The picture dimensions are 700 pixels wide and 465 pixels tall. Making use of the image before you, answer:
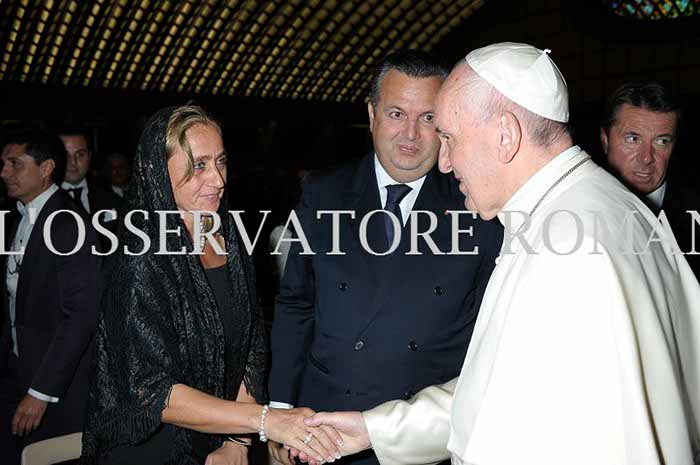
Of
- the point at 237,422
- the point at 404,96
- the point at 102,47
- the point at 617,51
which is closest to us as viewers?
the point at 237,422

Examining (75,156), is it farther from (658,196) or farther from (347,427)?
(658,196)

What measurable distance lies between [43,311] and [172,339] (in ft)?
A: 5.44

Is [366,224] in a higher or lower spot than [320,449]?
higher

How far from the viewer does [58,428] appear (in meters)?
3.50

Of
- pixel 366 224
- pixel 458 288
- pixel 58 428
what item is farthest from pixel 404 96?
pixel 58 428

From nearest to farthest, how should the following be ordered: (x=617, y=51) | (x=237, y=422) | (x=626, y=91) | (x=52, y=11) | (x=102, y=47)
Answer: (x=237, y=422)
(x=626, y=91)
(x=617, y=51)
(x=52, y=11)
(x=102, y=47)

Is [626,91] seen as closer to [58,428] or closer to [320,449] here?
[320,449]

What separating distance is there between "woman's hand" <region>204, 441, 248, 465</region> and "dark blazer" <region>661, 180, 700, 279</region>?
88.2 inches

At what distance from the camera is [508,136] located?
1673 millimetres

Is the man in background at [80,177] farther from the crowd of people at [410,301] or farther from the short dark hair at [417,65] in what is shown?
the short dark hair at [417,65]

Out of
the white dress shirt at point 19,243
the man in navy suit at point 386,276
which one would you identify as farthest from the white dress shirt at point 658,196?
the white dress shirt at point 19,243

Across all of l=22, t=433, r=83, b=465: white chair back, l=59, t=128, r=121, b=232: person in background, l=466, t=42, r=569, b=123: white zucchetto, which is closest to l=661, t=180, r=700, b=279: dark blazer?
l=466, t=42, r=569, b=123: white zucchetto

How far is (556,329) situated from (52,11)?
17.1 meters

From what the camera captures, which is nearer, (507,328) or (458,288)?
(507,328)
